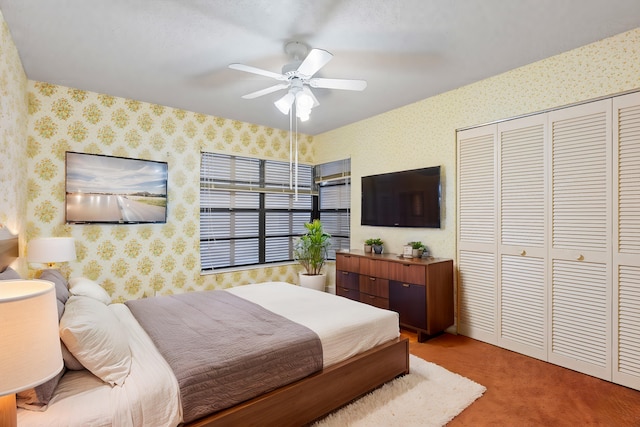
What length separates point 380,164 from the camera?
4.49 meters

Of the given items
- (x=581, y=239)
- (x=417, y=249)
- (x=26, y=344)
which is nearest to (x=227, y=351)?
(x=26, y=344)

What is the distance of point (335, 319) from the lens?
2.44m

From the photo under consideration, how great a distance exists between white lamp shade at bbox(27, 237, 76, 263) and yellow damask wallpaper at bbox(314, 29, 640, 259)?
3.52 m

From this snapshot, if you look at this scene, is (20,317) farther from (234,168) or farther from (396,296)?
(234,168)

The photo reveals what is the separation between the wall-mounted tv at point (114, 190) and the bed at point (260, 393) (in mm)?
1162

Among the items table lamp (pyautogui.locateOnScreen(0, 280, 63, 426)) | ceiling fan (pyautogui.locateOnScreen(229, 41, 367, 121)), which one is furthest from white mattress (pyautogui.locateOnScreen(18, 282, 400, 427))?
ceiling fan (pyautogui.locateOnScreen(229, 41, 367, 121))

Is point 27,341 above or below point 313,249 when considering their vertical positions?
above

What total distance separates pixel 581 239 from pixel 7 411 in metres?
3.72

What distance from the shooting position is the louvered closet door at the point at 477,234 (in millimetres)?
3342

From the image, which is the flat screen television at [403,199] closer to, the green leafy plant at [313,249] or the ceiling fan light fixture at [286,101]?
the green leafy plant at [313,249]

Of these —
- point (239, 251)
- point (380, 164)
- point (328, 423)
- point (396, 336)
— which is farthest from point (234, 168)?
point (328, 423)

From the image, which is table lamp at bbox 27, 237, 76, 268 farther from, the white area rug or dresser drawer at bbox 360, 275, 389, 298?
dresser drawer at bbox 360, 275, 389, 298

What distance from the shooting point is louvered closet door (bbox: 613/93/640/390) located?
8.07ft

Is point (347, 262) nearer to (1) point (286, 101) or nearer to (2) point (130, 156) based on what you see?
(1) point (286, 101)
